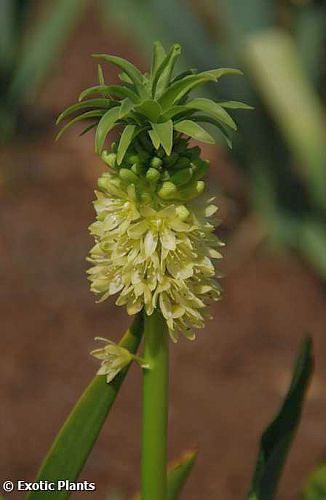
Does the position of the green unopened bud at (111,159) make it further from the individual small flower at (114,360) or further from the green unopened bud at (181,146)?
the individual small flower at (114,360)

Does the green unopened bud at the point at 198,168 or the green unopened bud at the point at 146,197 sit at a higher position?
the green unopened bud at the point at 198,168

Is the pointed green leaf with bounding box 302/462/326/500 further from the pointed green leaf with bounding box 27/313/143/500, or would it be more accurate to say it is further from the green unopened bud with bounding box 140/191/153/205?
the green unopened bud with bounding box 140/191/153/205

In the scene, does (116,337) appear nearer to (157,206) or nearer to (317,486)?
(317,486)

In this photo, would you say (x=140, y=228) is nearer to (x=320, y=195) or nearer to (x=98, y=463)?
(x=98, y=463)

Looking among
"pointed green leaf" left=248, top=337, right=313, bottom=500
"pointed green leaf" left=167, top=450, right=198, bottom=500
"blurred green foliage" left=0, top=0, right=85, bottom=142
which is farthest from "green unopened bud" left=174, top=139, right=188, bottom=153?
"blurred green foliage" left=0, top=0, right=85, bottom=142

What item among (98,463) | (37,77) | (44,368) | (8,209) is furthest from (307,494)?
(37,77)

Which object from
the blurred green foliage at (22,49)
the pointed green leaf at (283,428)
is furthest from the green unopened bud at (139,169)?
the blurred green foliage at (22,49)
